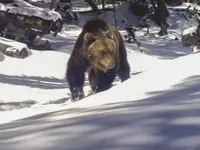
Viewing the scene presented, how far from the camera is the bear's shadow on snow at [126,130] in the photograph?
2.65m

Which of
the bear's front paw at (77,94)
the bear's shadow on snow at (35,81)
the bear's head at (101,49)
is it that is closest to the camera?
the bear's head at (101,49)

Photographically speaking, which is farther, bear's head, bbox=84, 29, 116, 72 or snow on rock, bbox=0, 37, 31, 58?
snow on rock, bbox=0, 37, 31, 58

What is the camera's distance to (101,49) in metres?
7.56

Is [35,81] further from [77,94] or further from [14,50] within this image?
[77,94]

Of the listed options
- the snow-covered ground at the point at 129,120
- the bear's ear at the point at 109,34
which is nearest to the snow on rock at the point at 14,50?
the bear's ear at the point at 109,34

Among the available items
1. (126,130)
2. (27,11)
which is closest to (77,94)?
(126,130)

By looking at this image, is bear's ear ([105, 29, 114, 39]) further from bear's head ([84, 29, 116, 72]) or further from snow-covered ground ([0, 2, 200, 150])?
snow-covered ground ([0, 2, 200, 150])

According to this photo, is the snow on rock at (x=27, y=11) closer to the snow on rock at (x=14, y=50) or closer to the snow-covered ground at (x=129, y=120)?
the snow on rock at (x=14, y=50)

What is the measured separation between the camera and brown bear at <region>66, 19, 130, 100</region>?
24.8ft

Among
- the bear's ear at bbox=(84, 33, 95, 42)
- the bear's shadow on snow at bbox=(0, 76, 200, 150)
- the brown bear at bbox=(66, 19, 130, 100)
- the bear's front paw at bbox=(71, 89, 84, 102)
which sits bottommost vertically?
the bear's front paw at bbox=(71, 89, 84, 102)

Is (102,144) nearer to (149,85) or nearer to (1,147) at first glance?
(1,147)

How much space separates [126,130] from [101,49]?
15.4ft

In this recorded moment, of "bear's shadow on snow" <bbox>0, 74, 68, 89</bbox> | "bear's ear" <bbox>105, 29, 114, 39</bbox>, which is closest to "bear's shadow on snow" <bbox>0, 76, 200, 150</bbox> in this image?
"bear's ear" <bbox>105, 29, 114, 39</bbox>

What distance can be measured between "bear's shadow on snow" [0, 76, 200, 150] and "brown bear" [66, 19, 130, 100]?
384cm
